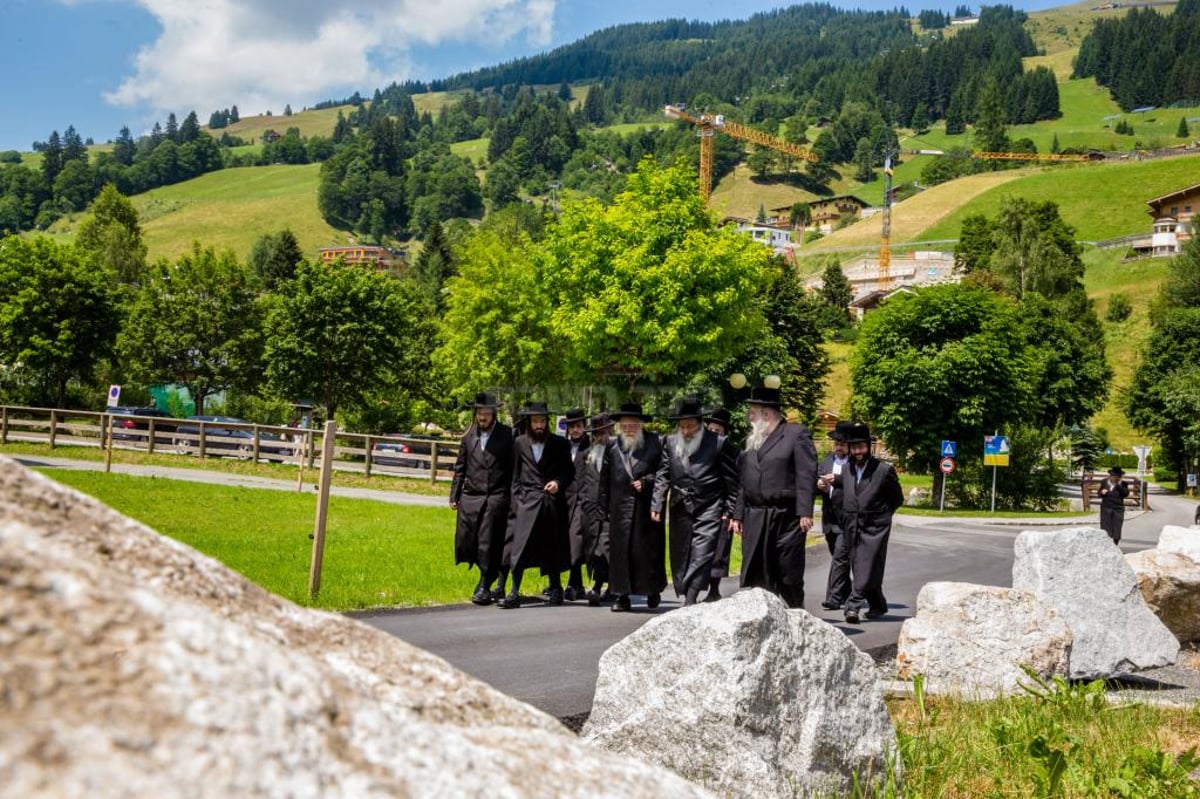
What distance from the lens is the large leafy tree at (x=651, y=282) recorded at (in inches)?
1485

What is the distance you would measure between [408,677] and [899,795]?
11.9ft

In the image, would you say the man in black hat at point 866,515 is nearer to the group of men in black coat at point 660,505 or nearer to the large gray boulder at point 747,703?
the group of men in black coat at point 660,505

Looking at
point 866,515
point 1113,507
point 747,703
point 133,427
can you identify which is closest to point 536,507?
point 866,515

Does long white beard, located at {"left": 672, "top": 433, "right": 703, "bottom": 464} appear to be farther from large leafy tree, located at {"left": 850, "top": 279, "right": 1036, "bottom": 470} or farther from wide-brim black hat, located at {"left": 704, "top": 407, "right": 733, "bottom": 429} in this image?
large leafy tree, located at {"left": 850, "top": 279, "right": 1036, "bottom": 470}

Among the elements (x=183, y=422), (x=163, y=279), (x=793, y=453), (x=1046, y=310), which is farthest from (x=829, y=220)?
(x=793, y=453)

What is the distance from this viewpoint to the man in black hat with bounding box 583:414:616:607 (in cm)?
1256

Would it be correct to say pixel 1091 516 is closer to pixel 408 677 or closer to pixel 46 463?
pixel 46 463

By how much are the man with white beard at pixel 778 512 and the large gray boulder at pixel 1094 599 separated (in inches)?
80.7

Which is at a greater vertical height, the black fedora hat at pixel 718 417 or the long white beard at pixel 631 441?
the black fedora hat at pixel 718 417

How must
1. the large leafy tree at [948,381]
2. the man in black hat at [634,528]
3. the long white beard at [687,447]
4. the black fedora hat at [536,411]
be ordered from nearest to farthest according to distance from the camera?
the long white beard at [687,447]
the man in black hat at [634,528]
the black fedora hat at [536,411]
the large leafy tree at [948,381]

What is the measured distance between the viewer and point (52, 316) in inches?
1955

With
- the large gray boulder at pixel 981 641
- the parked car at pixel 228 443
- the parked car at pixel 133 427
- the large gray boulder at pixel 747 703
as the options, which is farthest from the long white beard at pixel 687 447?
the parked car at pixel 133 427

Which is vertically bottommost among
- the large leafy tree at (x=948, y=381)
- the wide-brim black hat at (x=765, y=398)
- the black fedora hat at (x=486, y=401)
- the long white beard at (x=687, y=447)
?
the long white beard at (x=687, y=447)

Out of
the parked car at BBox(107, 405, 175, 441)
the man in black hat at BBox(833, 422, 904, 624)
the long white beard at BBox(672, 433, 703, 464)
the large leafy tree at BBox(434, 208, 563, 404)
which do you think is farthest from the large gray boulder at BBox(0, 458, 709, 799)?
the large leafy tree at BBox(434, 208, 563, 404)
